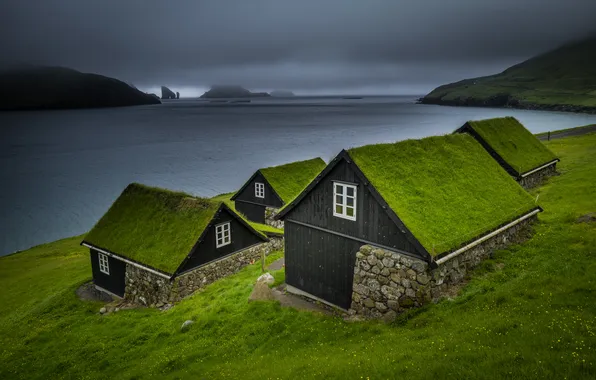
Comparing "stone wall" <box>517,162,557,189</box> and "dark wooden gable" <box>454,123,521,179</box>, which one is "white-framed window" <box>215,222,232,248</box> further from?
"stone wall" <box>517,162,557,189</box>

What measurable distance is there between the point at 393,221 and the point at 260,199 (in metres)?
28.3

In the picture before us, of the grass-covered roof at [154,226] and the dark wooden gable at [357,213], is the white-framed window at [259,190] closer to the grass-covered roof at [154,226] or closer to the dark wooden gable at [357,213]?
the grass-covered roof at [154,226]

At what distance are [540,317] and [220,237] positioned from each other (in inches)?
822

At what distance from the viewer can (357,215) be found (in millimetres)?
18500

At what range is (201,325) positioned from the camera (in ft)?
64.0

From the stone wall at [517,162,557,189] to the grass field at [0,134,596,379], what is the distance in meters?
6.81

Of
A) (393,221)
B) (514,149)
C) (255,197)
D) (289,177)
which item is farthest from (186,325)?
(514,149)

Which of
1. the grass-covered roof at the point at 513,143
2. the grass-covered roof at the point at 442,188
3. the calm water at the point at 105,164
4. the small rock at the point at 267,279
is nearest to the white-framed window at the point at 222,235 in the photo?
the small rock at the point at 267,279

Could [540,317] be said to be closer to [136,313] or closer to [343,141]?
[136,313]

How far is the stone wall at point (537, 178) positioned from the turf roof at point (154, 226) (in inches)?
1154

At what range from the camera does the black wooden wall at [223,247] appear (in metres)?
26.2

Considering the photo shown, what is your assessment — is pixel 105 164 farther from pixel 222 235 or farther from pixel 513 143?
pixel 513 143

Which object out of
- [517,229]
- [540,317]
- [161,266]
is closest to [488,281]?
[540,317]

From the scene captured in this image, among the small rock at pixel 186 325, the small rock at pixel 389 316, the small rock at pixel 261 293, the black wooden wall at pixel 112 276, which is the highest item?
the small rock at pixel 389 316
